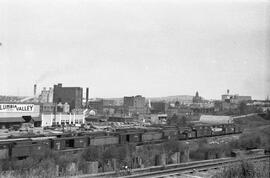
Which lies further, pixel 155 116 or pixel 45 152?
pixel 155 116

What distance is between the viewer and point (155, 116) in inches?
1137

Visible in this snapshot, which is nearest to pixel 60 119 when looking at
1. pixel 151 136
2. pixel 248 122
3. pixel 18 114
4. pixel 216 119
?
pixel 18 114

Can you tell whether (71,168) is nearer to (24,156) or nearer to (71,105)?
(24,156)

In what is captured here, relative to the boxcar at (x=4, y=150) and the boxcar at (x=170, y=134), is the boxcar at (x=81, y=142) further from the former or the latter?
the boxcar at (x=170, y=134)

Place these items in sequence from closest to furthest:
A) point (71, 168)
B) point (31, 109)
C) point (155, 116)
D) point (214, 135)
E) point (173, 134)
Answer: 1. point (71, 168)
2. point (173, 134)
3. point (214, 135)
4. point (31, 109)
5. point (155, 116)

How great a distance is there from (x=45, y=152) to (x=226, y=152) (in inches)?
218

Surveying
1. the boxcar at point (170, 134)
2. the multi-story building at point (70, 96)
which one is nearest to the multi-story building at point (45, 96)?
the multi-story building at point (70, 96)

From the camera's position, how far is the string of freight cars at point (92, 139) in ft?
24.7

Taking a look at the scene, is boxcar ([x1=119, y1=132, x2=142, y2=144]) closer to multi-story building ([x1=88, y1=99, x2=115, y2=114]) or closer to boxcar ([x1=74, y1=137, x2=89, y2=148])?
boxcar ([x1=74, y1=137, x2=89, y2=148])

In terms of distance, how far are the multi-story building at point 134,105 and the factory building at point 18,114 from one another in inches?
547

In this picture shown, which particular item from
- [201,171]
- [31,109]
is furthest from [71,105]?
[201,171]

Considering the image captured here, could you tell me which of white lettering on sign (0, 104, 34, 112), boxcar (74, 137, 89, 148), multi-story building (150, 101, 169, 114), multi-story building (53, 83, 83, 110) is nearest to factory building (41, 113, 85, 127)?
white lettering on sign (0, 104, 34, 112)

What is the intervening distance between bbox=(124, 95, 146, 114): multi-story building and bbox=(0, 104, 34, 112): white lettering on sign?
14287mm

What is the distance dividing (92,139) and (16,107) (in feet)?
34.4
